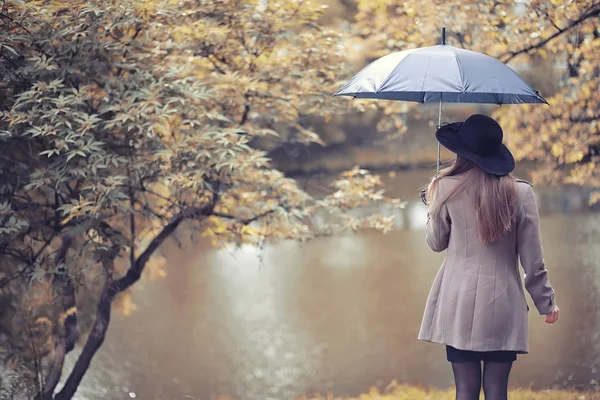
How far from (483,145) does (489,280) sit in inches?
19.9

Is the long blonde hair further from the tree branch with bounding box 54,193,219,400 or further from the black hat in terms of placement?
the tree branch with bounding box 54,193,219,400

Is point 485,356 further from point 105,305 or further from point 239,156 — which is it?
point 105,305

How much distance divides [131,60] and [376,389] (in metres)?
4.82

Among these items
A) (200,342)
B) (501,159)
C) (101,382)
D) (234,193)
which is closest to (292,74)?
(234,193)

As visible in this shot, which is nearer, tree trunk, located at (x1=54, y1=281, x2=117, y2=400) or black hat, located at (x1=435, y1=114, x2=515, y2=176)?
black hat, located at (x1=435, y1=114, x2=515, y2=176)

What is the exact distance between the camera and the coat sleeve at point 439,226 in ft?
9.47

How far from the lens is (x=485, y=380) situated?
2.91 m

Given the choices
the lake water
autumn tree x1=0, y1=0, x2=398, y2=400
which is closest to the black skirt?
autumn tree x1=0, y1=0, x2=398, y2=400

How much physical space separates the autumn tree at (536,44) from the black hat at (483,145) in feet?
7.40

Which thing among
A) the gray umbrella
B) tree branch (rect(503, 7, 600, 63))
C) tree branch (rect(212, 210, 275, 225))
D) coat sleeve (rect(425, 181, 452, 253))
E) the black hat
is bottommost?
coat sleeve (rect(425, 181, 452, 253))

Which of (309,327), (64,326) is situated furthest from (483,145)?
(309,327)

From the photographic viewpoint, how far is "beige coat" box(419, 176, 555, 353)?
111 inches

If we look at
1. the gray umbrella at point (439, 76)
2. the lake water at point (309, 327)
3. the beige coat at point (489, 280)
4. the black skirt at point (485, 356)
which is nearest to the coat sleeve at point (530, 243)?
the beige coat at point (489, 280)

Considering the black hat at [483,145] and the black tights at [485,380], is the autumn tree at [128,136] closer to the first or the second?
the black hat at [483,145]
